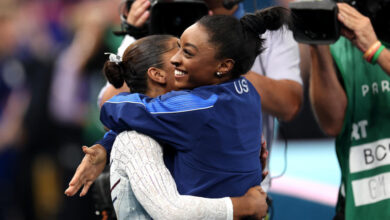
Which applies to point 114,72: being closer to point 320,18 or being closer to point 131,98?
point 131,98

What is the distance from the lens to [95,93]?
10.6 feet

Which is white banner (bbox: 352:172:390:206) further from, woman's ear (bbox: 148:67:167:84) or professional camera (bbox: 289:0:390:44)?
woman's ear (bbox: 148:67:167:84)

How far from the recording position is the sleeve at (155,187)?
1.40 meters

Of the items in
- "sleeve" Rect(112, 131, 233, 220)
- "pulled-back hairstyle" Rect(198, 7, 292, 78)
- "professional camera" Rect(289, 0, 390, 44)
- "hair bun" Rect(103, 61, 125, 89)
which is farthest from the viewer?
"professional camera" Rect(289, 0, 390, 44)

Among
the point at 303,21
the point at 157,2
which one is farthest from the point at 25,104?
the point at 303,21

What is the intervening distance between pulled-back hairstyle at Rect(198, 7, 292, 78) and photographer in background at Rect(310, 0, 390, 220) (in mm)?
444

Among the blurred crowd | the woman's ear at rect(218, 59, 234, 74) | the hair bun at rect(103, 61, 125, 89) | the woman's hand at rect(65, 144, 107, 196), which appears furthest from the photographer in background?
the blurred crowd

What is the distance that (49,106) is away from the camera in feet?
10.5

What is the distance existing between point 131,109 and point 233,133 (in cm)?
24

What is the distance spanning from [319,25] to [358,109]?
33 cm

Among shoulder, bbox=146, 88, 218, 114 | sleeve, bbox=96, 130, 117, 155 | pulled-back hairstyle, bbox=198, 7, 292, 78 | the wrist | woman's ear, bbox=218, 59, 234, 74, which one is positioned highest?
pulled-back hairstyle, bbox=198, 7, 292, 78

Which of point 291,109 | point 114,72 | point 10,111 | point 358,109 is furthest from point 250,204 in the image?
point 10,111

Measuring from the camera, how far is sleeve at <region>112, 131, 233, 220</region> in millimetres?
1403

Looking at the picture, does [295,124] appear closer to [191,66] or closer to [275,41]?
[275,41]
